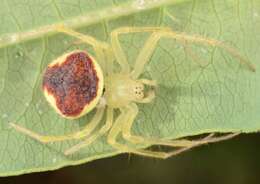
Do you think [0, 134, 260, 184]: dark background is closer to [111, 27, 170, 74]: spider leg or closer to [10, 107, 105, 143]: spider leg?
[10, 107, 105, 143]: spider leg

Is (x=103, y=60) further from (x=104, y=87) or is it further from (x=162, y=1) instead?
(x=162, y=1)

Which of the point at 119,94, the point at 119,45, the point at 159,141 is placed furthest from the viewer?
the point at 119,94

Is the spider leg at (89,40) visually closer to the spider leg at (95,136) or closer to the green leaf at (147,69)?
the green leaf at (147,69)

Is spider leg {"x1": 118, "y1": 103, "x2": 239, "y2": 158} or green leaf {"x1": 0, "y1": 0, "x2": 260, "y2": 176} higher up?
green leaf {"x1": 0, "y1": 0, "x2": 260, "y2": 176}

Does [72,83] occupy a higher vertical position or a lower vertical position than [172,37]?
lower

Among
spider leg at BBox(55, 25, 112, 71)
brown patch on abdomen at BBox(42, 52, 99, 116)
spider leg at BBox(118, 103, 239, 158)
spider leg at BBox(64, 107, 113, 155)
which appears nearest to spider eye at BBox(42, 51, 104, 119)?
brown patch on abdomen at BBox(42, 52, 99, 116)

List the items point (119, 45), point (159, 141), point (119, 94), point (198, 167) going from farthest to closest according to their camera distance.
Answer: point (198, 167) → point (119, 94) → point (119, 45) → point (159, 141)

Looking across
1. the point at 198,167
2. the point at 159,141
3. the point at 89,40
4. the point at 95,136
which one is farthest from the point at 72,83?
the point at 198,167

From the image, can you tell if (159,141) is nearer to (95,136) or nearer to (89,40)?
(95,136)
